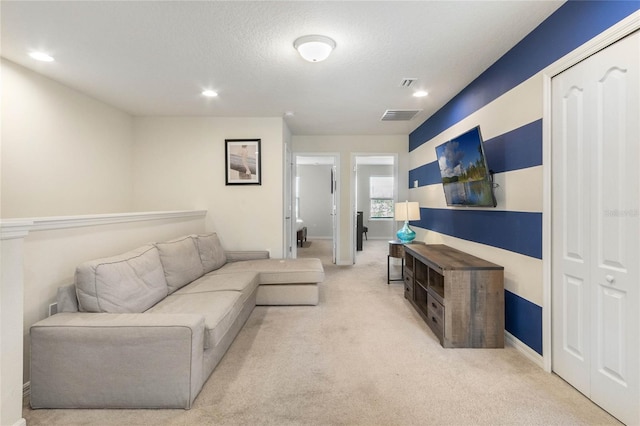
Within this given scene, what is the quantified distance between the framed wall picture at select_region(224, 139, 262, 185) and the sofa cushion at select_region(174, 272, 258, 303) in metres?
1.69

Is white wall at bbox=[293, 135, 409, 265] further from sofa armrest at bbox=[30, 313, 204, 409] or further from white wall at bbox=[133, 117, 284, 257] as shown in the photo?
sofa armrest at bbox=[30, 313, 204, 409]

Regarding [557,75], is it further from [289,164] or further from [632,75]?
[289,164]

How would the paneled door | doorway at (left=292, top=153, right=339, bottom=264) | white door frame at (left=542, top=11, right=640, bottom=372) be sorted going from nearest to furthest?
the paneled door → white door frame at (left=542, top=11, right=640, bottom=372) → doorway at (left=292, top=153, right=339, bottom=264)

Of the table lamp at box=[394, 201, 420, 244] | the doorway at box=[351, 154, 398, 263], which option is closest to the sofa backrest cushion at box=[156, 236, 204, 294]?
the table lamp at box=[394, 201, 420, 244]

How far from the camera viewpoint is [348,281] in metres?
4.57

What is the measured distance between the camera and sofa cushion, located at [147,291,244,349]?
6.39ft

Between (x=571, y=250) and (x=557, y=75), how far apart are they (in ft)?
3.92

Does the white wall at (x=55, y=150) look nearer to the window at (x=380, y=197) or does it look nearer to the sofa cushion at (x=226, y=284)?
the sofa cushion at (x=226, y=284)

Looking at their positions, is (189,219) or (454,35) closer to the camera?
(454,35)

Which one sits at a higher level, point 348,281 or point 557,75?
point 557,75

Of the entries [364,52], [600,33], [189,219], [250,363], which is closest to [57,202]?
[189,219]

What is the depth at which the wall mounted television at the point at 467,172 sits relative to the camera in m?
2.58

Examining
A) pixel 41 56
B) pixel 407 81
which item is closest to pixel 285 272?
pixel 407 81

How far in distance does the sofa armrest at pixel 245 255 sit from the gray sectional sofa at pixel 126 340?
1.63 m
